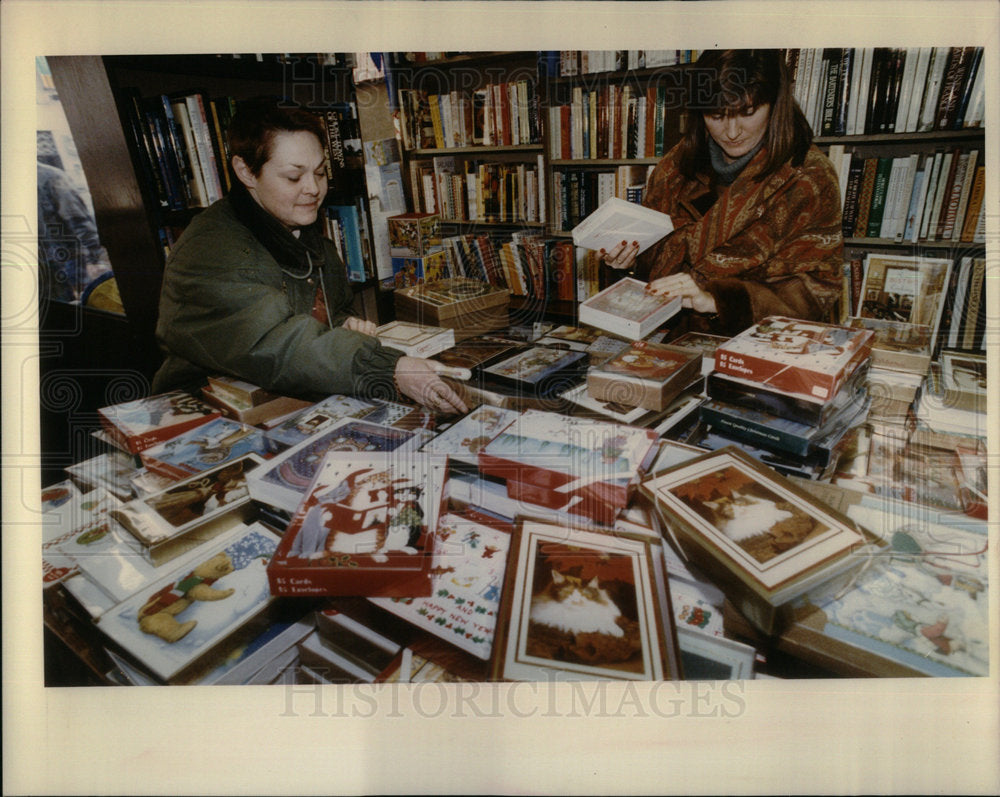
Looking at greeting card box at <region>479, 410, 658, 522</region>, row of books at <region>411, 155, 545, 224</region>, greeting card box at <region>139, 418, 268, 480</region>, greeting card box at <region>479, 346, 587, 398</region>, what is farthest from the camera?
row of books at <region>411, 155, 545, 224</region>

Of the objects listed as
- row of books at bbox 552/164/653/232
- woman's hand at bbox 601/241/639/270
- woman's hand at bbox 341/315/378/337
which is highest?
row of books at bbox 552/164/653/232

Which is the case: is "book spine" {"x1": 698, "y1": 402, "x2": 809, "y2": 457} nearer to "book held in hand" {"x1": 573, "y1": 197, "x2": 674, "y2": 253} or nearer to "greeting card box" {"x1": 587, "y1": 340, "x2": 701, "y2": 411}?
"greeting card box" {"x1": 587, "y1": 340, "x2": 701, "y2": 411}

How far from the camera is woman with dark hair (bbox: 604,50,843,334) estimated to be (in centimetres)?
110

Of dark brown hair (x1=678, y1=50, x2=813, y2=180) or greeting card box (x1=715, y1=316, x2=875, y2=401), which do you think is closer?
greeting card box (x1=715, y1=316, x2=875, y2=401)

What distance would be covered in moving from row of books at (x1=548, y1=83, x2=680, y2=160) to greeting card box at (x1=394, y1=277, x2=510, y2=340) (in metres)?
0.41

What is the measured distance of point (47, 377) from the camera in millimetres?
1102

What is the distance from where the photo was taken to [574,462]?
3.11ft

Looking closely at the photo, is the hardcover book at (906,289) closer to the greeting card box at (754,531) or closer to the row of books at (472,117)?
the greeting card box at (754,531)

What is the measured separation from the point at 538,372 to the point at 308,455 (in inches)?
20.5

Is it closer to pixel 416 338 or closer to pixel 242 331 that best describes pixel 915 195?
pixel 416 338

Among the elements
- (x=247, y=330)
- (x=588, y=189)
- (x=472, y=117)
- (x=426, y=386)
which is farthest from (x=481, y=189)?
(x=247, y=330)

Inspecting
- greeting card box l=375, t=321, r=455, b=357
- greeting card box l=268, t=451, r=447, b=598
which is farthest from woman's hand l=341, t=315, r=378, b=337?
greeting card box l=268, t=451, r=447, b=598

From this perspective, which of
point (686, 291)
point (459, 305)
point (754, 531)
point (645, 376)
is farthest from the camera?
point (459, 305)

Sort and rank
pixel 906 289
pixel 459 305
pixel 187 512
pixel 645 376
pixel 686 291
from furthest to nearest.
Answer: pixel 459 305, pixel 686 291, pixel 906 289, pixel 645 376, pixel 187 512
